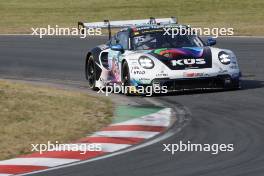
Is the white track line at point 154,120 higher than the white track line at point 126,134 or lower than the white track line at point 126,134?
higher

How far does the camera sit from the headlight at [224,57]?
1512cm

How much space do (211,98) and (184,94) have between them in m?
0.88

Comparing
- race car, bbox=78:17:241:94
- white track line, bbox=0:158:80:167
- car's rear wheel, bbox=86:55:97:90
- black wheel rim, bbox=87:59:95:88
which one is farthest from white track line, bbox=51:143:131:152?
black wheel rim, bbox=87:59:95:88

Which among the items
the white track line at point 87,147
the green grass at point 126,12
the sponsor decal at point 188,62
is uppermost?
the green grass at point 126,12

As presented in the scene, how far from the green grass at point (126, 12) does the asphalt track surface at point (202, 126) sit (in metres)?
12.2

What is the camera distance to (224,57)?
15.2m

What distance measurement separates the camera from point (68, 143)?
10.6 m

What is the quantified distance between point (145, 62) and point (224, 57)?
1.36 m

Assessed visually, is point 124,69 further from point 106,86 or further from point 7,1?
point 7,1

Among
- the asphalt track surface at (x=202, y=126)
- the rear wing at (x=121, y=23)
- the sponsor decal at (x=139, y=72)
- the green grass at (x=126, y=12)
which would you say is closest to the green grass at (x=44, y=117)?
the sponsor decal at (x=139, y=72)

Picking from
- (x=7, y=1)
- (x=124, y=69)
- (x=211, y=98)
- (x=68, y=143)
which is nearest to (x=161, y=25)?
(x=124, y=69)

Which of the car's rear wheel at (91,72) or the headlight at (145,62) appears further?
the car's rear wheel at (91,72)

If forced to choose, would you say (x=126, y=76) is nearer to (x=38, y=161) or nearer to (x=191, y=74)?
(x=191, y=74)

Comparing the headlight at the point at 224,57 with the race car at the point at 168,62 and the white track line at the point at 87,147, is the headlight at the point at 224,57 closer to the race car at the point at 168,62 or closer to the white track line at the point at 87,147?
the race car at the point at 168,62
